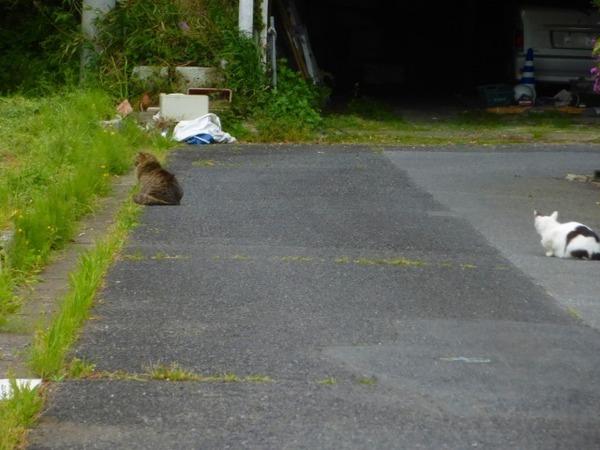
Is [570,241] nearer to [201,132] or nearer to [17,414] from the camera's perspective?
[17,414]

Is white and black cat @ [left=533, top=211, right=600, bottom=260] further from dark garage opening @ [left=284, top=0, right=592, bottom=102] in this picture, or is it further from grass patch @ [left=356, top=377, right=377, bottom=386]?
dark garage opening @ [left=284, top=0, right=592, bottom=102]

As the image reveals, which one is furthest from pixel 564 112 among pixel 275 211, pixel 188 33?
pixel 275 211

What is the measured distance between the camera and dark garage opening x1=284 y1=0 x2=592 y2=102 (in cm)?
2189

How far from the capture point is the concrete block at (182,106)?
48.1 ft

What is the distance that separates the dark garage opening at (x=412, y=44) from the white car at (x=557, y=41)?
1.00 metres

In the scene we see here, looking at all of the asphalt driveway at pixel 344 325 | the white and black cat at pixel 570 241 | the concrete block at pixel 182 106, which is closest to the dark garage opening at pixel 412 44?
the concrete block at pixel 182 106

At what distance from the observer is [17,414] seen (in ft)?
15.8

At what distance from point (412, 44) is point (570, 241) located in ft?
57.4

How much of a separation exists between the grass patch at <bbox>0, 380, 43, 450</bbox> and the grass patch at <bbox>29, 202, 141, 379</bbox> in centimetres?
40

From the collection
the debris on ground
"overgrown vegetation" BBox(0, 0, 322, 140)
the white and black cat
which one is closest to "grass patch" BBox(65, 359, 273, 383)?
the white and black cat

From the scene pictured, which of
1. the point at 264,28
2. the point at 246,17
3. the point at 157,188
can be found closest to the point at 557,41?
the point at 264,28

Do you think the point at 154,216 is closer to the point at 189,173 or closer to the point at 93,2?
the point at 189,173

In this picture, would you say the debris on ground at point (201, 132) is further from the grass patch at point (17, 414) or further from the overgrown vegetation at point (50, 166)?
the grass patch at point (17, 414)

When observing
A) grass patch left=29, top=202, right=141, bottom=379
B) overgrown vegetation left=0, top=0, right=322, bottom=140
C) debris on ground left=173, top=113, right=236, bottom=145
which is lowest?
grass patch left=29, top=202, right=141, bottom=379
